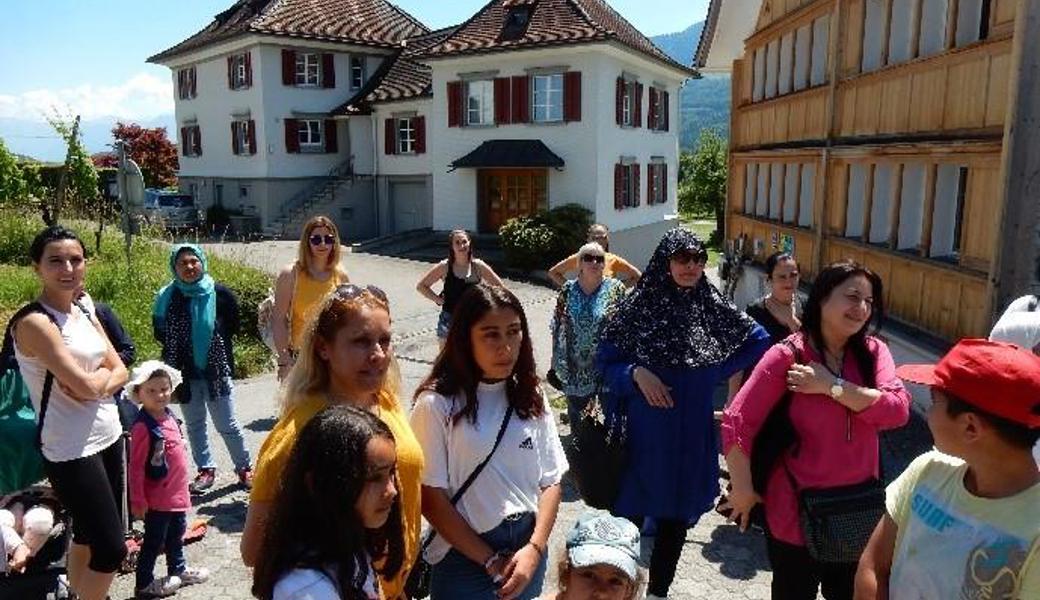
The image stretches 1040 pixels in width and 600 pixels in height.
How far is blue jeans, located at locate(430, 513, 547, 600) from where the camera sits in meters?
2.81

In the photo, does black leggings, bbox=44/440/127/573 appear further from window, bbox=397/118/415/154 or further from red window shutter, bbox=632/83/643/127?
window, bbox=397/118/415/154

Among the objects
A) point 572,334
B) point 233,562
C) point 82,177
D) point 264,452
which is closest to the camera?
point 264,452

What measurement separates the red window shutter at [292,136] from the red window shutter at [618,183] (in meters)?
13.1

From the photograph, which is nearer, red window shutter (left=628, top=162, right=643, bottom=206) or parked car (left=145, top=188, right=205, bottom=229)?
red window shutter (left=628, top=162, right=643, bottom=206)

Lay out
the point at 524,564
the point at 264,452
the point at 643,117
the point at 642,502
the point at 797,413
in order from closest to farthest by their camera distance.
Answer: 1. the point at 264,452
2. the point at 524,564
3. the point at 797,413
4. the point at 642,502
5. the point at 643,117

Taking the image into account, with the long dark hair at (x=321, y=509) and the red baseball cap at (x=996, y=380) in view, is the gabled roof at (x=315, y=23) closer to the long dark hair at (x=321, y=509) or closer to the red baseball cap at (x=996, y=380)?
the long dark hair at (x=321, y=509)

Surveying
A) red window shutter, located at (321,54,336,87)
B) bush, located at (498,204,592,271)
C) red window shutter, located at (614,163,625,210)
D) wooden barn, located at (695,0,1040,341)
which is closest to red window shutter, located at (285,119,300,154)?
red window shutter, located at (321,54,336,87)

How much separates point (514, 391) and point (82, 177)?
907 inches

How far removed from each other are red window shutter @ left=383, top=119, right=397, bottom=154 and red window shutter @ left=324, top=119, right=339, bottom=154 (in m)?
2.89

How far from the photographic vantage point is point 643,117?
26500 mm

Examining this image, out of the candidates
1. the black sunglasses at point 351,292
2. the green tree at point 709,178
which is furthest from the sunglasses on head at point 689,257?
the green tree at point 709,178

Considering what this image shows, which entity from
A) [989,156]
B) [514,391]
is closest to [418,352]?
[989,156]

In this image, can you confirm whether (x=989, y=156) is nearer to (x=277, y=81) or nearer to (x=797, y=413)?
(x=797, y=413)

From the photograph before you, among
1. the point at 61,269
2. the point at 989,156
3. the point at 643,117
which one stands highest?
the point at 643,117
